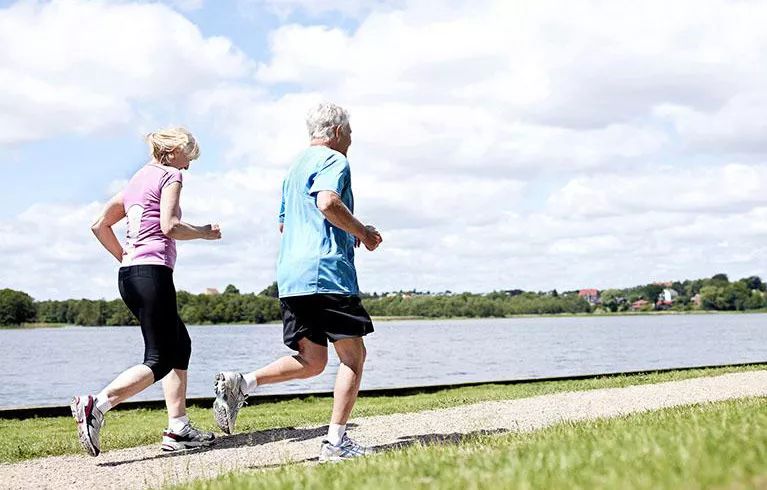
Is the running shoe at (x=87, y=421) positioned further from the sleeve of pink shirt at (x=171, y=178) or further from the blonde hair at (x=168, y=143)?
the blonde hair at (x=168, y=143)

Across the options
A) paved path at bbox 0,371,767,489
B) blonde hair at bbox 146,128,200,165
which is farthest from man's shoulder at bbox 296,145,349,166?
paved path at bbox 0,371,767,489

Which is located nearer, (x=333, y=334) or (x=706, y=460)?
(x=706, y=460)

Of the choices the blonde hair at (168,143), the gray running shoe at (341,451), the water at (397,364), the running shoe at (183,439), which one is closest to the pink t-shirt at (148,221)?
the blonde hair at (168,143)

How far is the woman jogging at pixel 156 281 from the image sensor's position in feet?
21.7

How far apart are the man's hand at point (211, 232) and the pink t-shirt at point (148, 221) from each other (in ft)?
0.76

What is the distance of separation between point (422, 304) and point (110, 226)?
3655 inches

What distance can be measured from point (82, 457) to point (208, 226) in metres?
1.96

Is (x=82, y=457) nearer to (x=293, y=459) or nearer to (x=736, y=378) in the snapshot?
(x=293, y=459)

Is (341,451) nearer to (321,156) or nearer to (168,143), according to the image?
(321,156)

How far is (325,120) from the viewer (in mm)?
6477

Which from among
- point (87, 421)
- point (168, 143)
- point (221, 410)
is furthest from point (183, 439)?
point (168, 143)

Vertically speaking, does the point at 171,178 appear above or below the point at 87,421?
above

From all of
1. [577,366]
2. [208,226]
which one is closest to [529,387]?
[208,226]

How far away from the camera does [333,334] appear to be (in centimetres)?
623
